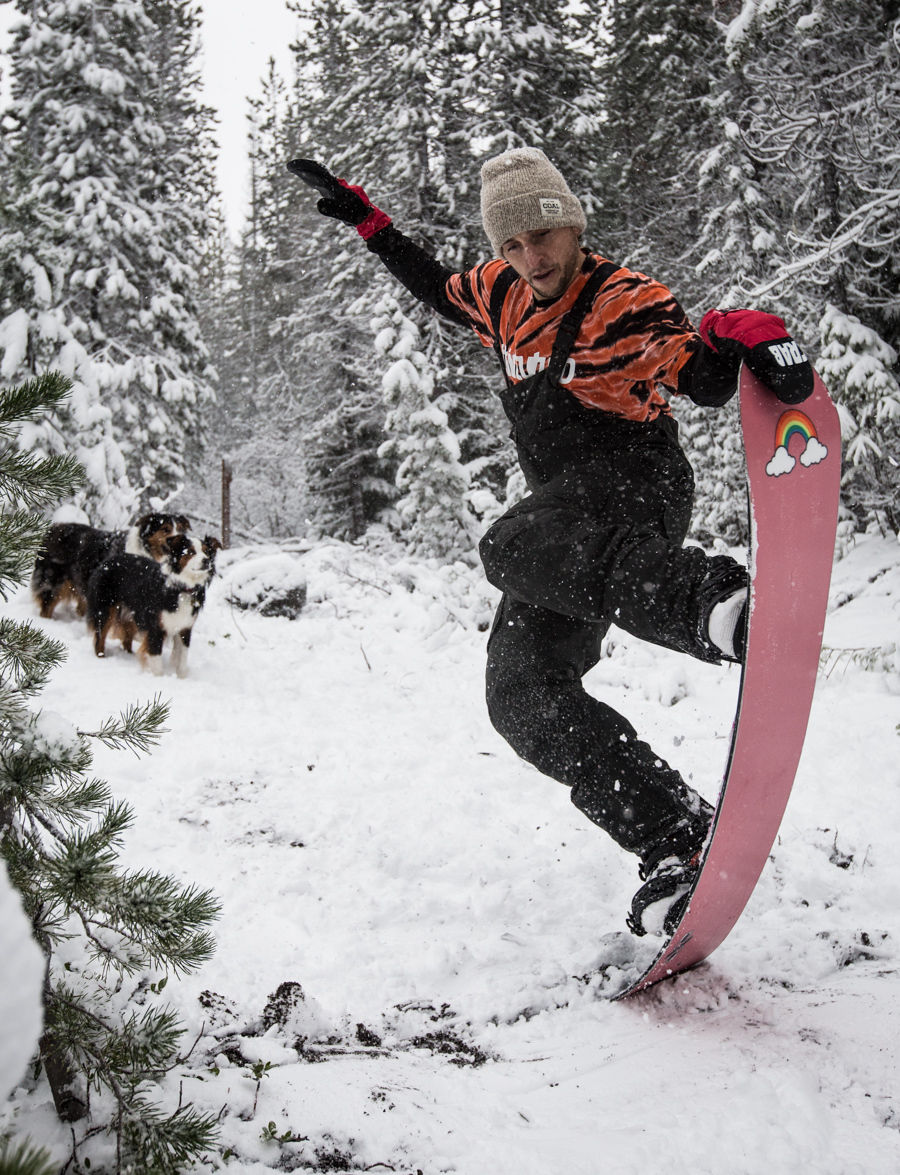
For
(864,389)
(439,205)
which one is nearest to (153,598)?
(864,389)

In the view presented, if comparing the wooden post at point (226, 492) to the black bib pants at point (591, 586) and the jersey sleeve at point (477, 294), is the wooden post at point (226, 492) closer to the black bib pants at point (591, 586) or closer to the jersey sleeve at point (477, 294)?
the jersey sleeve at point (477, 294)

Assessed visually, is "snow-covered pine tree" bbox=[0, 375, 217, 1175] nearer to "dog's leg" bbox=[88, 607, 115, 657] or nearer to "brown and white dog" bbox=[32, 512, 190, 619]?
"brown and white dog" bbox=[32, 512, 190, 619]

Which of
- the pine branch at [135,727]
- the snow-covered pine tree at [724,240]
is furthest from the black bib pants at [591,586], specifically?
the snow-covered pine tree at [724,240]

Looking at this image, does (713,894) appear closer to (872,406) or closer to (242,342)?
(872,406)

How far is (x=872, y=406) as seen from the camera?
29.7ft

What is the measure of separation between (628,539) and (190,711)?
3.92 meters

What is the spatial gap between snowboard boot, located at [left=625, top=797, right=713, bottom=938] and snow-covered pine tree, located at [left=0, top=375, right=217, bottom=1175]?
1.18 m

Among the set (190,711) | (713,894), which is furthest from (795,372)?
(190,711)

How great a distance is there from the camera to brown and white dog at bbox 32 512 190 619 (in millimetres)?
6301

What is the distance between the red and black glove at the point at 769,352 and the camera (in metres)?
1.92

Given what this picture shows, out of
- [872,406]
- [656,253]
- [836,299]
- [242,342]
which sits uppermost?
[242,342]

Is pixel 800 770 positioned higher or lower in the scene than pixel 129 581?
lower

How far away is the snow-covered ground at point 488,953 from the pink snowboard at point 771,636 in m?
0.33

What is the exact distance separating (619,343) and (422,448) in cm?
1057
